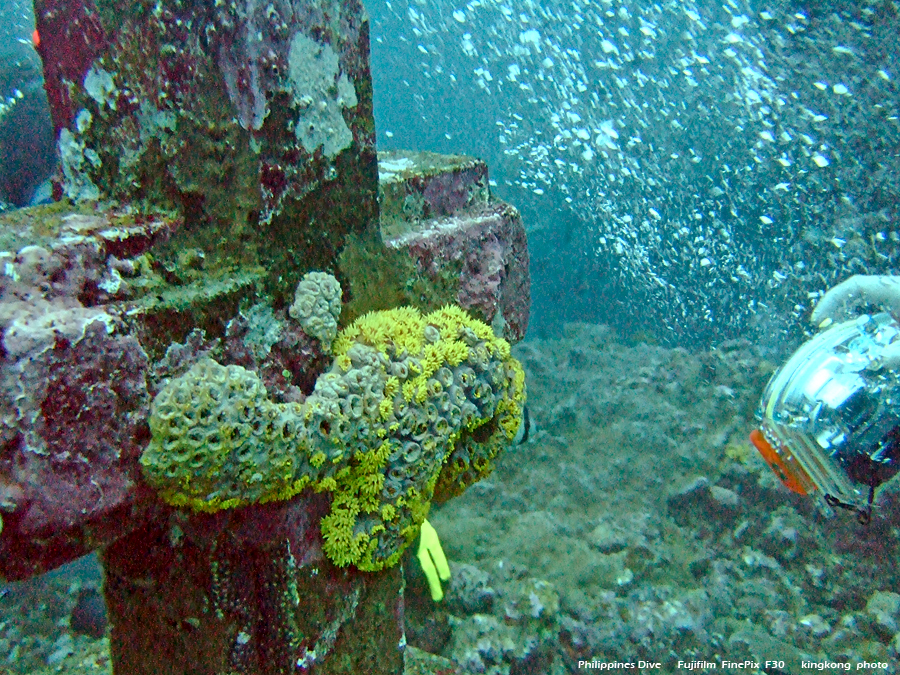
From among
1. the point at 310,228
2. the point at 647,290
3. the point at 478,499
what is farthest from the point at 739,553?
the point at 647,290

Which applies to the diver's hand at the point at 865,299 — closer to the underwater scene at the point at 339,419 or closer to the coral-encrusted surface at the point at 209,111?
the underwater scene at the point at 339,419

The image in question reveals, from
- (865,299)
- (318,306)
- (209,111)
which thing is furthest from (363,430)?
(865,299)

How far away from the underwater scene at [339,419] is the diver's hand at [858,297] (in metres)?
0.02

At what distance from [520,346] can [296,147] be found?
11711 millimetres

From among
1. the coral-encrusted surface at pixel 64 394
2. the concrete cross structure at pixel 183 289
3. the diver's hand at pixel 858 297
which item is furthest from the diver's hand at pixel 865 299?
the coral-encrusted surface at pixel 64 394

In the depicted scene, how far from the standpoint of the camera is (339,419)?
6.82 ft

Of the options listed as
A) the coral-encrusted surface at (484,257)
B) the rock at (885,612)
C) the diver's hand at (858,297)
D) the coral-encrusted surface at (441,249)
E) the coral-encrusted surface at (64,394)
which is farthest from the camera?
the rock at (885,612)

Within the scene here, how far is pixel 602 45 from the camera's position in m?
18.4

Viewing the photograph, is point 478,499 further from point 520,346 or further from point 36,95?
point 36,95

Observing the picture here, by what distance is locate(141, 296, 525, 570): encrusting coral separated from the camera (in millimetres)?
1788

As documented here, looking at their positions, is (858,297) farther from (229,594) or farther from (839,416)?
(229,594)

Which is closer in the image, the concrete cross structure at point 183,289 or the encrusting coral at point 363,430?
the concrete cross structure at point 183,289

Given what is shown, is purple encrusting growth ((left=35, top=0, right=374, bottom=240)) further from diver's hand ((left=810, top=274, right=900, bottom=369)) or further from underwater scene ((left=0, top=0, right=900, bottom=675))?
diver's hand ((left=810, top=274, right=900, bottom=369))

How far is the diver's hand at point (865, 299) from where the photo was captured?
3906mm
